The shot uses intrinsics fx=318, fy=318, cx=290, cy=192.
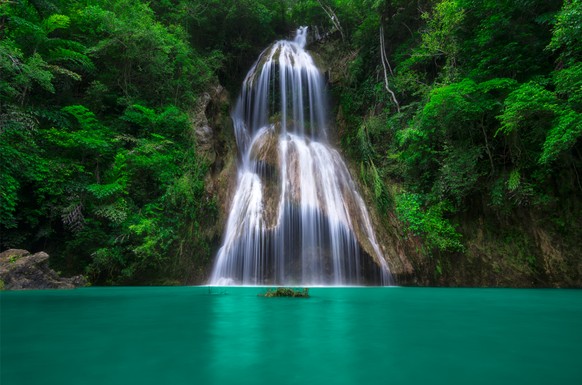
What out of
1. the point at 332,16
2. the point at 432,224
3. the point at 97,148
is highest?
the point at 332,16

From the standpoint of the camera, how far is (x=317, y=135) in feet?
53.1

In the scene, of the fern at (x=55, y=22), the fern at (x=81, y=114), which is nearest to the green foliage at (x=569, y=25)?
the fern at (x=81, y=114)

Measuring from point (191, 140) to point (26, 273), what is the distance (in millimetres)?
6665

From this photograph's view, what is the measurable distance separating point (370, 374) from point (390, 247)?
949 cm

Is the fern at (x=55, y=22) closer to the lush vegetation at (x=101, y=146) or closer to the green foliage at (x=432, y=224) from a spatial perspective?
the lush vegetation at (x=101, y=146)

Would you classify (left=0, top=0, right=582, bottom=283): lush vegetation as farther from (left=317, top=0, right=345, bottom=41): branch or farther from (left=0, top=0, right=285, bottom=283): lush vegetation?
(left=317, top=0, right=345, bottom=41): branch

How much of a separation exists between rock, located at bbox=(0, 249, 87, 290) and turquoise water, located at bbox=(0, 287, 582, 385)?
433 cm

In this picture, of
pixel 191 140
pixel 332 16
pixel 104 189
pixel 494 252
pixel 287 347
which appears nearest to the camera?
pixel 287 347

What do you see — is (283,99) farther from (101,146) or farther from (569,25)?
(569,25)

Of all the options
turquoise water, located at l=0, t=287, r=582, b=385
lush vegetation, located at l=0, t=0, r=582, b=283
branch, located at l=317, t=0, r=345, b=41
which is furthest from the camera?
branch, located at l=317, t=0, r=345, b=41

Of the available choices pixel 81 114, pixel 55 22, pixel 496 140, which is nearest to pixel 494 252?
pixel 496 140

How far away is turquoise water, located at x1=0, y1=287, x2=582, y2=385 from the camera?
180 cm

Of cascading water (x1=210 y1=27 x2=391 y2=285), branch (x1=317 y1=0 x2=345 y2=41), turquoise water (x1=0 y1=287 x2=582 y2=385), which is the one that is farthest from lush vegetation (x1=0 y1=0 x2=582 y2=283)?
turquoise water (x1=0 y1=287 x2=582 y2=385)

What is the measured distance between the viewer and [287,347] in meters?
2.42
